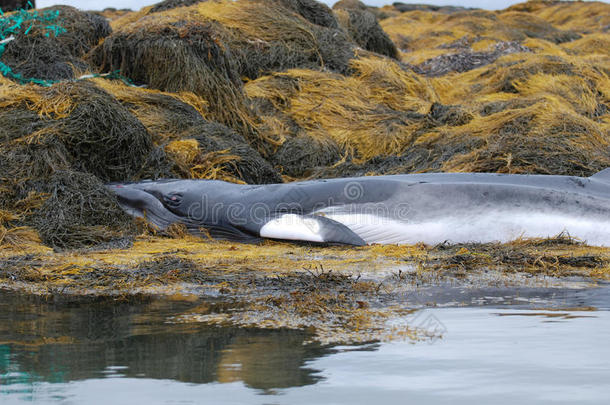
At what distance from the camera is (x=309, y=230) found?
219 inches

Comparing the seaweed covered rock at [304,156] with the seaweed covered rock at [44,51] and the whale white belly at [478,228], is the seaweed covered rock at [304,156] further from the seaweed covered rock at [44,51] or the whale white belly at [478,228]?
the whale white belly at [478,228]

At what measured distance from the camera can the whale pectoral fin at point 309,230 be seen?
546 cm

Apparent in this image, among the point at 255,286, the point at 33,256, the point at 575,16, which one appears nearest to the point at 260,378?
the point at 255,286

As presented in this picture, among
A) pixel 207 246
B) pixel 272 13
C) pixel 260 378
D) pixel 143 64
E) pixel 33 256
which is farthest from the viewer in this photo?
pixel 272 13

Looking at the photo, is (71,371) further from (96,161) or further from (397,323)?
(96,161)

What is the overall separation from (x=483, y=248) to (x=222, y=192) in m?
2.31

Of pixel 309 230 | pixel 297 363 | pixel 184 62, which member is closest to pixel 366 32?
pixel 184 62

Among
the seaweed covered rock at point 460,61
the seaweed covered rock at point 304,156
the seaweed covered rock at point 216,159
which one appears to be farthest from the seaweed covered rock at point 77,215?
the seaweed covered rock at point 460,61

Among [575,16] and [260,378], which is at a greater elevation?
[575,16]

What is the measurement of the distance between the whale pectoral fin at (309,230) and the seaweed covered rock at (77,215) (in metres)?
1.09

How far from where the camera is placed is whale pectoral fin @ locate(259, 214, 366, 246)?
5461 mm

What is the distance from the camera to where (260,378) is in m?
2.11

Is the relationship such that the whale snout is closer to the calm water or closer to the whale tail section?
the calm water

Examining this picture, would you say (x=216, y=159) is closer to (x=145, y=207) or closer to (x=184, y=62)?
(x=145, y=207)
